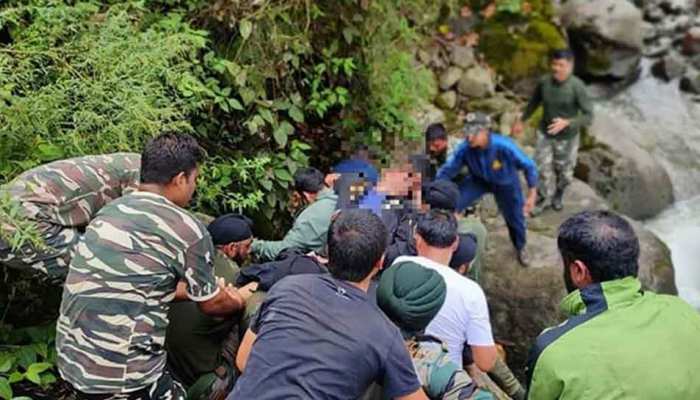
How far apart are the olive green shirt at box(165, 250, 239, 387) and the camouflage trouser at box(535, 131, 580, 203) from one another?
5357 millimetres

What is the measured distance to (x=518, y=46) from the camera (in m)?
11.6

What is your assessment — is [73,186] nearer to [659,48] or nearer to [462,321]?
[462,321]

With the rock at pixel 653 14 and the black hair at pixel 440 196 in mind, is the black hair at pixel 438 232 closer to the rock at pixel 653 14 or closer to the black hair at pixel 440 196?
the black hair at pixel 440 196

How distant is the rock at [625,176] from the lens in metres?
9.86

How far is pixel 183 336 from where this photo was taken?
380 cm

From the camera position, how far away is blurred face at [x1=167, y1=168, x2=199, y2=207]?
333 centimetres

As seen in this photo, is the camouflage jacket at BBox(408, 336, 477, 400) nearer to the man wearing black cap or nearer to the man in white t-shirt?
the man in white t-shirt

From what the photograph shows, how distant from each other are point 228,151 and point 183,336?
2.36 metres

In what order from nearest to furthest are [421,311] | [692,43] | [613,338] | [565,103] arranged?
[613,338], [421,311], [565,103], [692,43]

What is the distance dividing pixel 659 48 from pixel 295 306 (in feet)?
40.7

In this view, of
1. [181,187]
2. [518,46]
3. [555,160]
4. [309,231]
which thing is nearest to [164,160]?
[181,187]

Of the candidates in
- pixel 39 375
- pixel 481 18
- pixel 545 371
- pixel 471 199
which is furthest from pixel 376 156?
pixel 481 18

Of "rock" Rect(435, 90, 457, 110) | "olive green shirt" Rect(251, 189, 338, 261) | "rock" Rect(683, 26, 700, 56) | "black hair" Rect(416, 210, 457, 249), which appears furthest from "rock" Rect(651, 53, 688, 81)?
"black hair" Rect(416, 210, 457, 249)

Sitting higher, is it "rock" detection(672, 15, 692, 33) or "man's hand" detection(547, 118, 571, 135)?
"man's hand" detection(547, 118, 571, 135)
